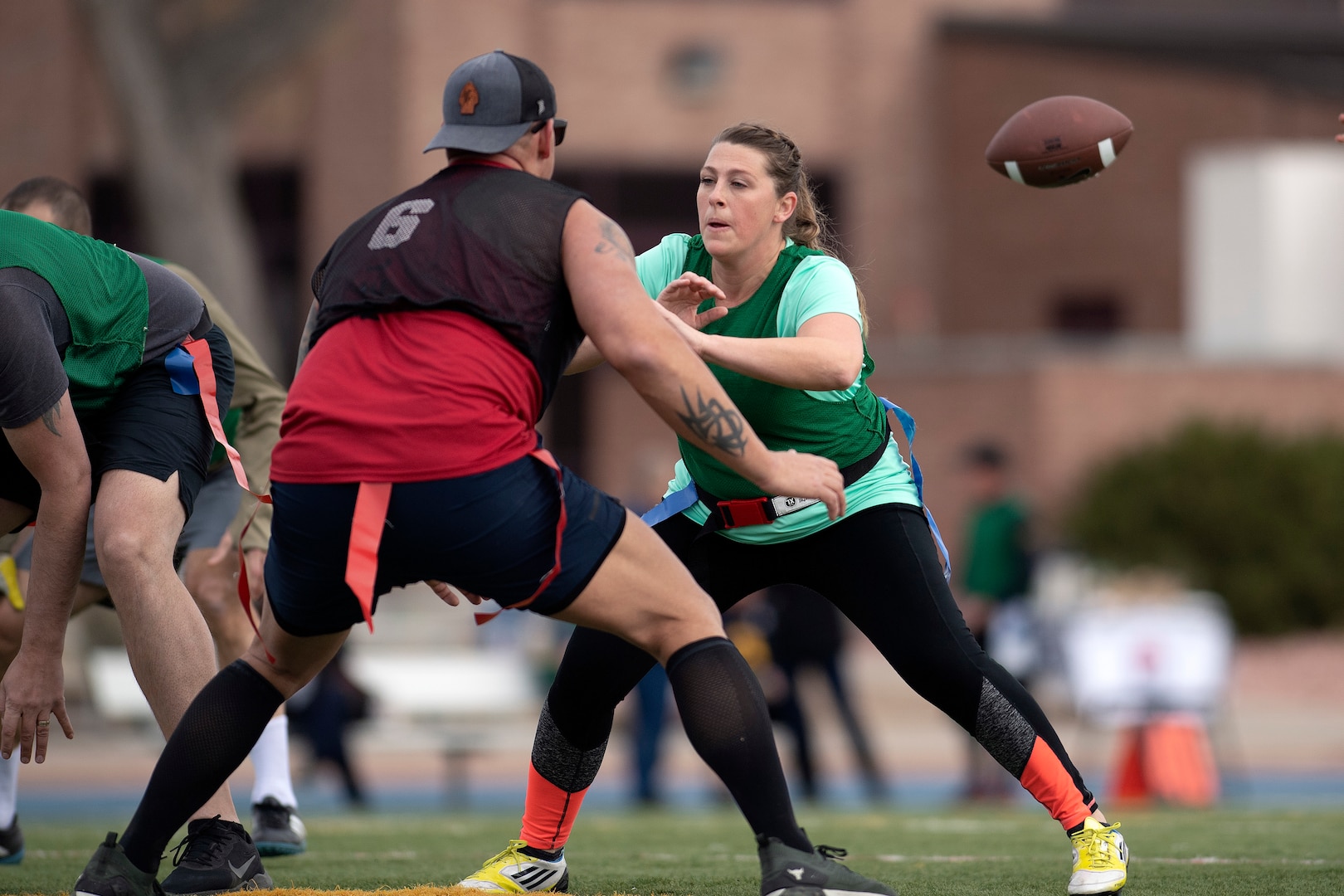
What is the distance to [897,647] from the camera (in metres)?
4.65

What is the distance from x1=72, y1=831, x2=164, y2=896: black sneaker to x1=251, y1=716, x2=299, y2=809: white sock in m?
1.72

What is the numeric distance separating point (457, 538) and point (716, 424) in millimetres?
631

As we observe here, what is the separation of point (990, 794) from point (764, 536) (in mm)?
6948

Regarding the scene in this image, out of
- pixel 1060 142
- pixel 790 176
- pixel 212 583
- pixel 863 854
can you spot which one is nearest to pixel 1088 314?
pixel 863 854

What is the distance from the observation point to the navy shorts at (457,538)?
375 cm

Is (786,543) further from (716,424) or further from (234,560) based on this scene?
(234,560)

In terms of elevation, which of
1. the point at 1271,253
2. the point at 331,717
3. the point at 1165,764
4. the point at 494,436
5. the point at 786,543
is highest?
the point at 1271,253

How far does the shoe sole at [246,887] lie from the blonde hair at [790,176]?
7.19 feet

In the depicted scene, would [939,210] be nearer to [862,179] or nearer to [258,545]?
[862,179]

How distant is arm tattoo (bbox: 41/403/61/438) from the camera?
13.8ft

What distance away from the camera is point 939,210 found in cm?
2655

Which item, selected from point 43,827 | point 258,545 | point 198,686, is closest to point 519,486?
point 198,686

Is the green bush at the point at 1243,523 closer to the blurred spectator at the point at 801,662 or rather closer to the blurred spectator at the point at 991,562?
the blurred spectator at the point at 991,562

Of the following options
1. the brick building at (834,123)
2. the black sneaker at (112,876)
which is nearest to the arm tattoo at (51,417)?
the black sneaker at (112,876)
